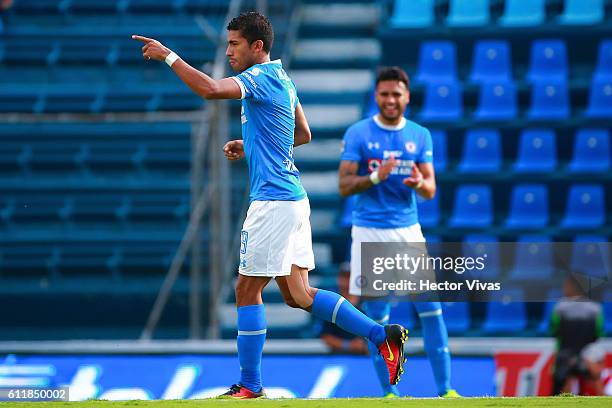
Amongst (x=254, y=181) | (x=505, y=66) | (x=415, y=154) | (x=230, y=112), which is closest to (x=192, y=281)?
(x=230, y=112)

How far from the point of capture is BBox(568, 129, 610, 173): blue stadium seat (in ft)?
39.6

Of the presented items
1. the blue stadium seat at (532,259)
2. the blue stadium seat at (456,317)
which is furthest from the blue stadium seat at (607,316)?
the blue stadium seat at (456,317)

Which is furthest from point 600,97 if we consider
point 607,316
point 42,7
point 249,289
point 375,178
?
point 249,289

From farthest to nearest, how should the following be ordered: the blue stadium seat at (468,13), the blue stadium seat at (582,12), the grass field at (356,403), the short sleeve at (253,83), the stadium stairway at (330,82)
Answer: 1. the blue stadium seat at (468,13)
2. the blue stadium seat at (582,12)
3. the stadium stairway at (330,82)
4. the short sleeve at (253,83)
5. the grass field at (356,403)

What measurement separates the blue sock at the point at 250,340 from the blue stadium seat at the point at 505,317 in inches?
201

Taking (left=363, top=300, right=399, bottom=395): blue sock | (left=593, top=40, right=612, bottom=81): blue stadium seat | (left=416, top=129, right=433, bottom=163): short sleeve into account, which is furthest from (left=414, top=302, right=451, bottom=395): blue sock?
(left=593, top=40, right=612, bottom=81): blue stadium seat

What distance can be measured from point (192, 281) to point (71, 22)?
5.43 meters

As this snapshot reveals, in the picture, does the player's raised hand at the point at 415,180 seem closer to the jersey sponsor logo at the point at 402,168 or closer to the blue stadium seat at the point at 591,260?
the jersey sponsor logo at the point at 402,168

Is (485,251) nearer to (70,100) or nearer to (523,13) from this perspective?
(523,13)

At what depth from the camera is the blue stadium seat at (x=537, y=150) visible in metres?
12.2

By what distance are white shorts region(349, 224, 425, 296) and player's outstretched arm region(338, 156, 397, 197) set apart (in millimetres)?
283

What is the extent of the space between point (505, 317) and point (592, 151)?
2148 mm

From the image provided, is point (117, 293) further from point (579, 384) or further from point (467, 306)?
point (579, 384)

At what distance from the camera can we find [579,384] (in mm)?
8922
